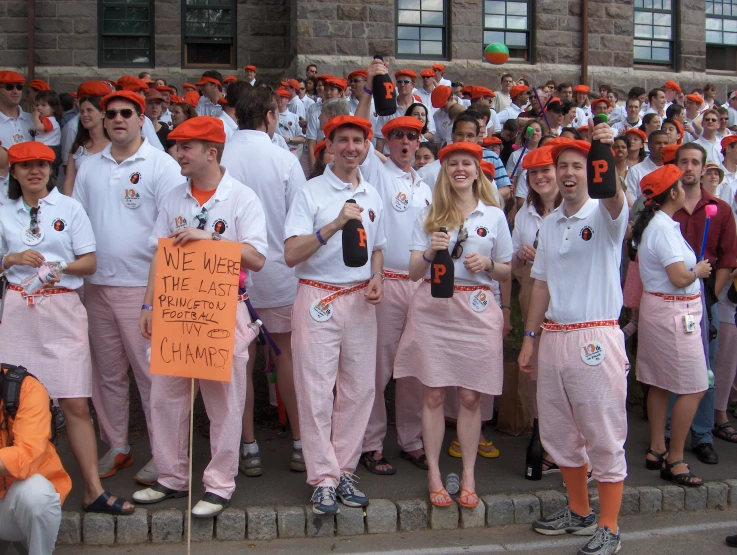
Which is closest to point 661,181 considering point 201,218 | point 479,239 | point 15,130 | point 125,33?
point 479,239

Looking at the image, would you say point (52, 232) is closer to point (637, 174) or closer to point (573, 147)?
point (573, 147)

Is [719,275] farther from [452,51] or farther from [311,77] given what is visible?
[452,51]

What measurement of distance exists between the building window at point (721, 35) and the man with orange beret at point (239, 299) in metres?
16.5

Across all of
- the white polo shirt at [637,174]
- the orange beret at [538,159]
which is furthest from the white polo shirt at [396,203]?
the white polo shirt at [637,174]

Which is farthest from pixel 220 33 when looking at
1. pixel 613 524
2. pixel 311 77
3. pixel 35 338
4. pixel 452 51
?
pixel 613 524

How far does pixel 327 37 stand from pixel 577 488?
11761 millimetres

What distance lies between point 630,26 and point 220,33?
26.5 ft

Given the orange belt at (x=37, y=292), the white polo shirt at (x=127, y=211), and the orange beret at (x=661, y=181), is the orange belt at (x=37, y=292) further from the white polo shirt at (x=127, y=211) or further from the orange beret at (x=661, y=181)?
the orange beret at (x=661, y=181)

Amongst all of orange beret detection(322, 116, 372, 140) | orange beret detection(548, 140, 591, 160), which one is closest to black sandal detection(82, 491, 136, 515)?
orange beret detection(322, 116, 372, 140)

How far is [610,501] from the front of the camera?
497 cm

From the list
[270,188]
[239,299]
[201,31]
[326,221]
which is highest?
[201,31]

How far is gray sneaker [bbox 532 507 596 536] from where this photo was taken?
5.31 meters

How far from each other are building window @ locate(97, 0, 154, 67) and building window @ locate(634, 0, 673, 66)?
9.78m

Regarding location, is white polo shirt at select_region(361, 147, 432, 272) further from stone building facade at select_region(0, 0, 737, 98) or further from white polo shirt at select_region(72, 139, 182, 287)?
stone building facade at select_region(0, 0, 737, 98)
